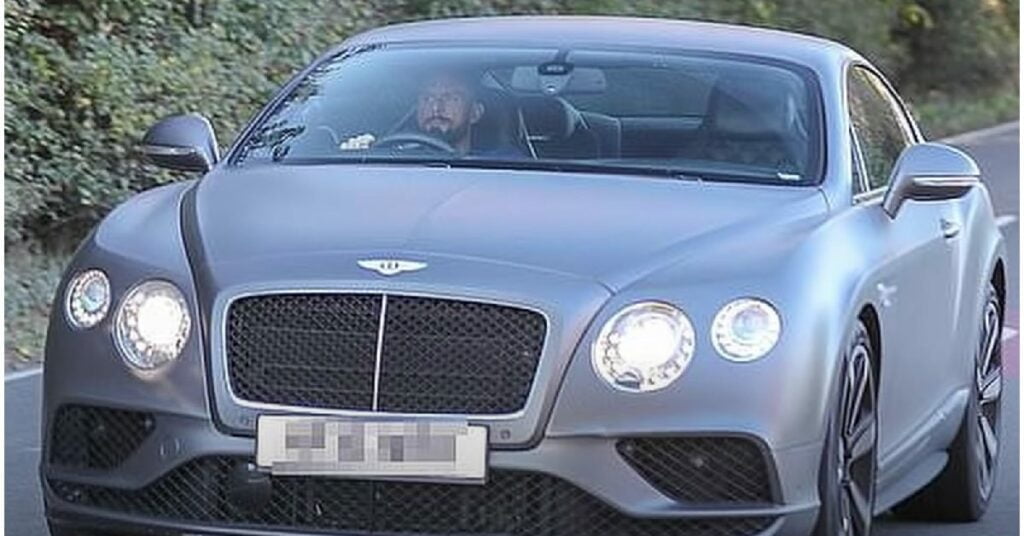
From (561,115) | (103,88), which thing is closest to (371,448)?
(561,115)

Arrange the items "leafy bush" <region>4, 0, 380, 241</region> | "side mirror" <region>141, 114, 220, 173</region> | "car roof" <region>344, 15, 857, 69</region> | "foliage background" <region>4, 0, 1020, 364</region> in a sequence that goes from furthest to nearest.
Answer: "leafy bush" <region>4, 0, 380, 241</region>, "foliage background" <region>4, 0, 1020, 364</region>, "car roof" <region>344, 15, 857, 69</region>, "side mirror" <region>141, 114, 220, 173</region>

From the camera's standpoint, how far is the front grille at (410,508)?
5832 millimetres

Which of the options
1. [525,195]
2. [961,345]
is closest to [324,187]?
[525,195]

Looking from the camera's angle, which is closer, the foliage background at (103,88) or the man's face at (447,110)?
the man's face at (447,110)

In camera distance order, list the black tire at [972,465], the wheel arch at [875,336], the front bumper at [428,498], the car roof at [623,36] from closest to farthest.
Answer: the front bumper at [428,498] < the wheel arch at [875,336] < the car roof at [623,36] < the black tire at [972,465]

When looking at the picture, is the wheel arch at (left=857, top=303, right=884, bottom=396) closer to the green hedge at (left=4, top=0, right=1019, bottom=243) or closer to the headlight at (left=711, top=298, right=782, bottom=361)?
the headlight at (left=711, top=298, right=782, bottom=361)

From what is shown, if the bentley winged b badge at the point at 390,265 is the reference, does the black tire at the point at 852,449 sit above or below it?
below

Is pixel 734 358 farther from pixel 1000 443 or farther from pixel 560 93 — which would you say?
pixel 1000 443

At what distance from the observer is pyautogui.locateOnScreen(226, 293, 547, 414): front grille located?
19.3ft

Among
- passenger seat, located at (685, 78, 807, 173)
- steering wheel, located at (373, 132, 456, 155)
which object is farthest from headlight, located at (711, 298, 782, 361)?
steering wheel, located at (373, 132, 456, 155)

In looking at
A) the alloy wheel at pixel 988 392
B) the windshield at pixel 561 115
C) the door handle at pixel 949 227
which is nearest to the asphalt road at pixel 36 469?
the alloy wheel at pixel 988 392

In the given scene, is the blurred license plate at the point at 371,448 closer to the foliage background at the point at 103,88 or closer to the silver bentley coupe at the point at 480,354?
the silver bentley coupe at the point at 480,354

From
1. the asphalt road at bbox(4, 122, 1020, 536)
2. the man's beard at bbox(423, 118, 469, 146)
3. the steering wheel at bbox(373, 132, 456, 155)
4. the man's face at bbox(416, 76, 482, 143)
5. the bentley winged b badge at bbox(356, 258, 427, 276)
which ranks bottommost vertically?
the asphalt road at bbox(4, 122, 1020, 536)

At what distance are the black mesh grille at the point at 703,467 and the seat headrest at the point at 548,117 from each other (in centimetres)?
146
